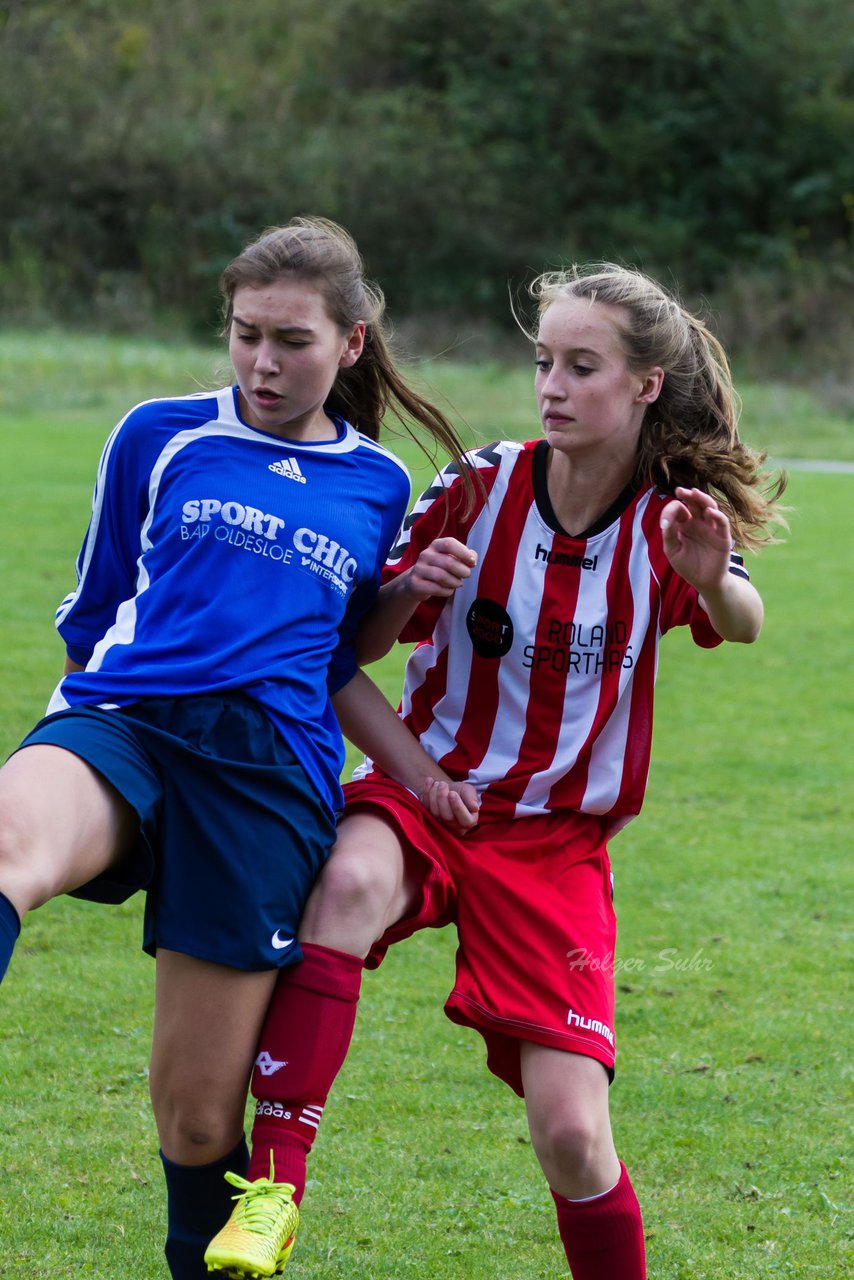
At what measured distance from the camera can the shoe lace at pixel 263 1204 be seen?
2473 mm

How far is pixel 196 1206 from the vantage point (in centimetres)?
288

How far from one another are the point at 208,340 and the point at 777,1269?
28111mm

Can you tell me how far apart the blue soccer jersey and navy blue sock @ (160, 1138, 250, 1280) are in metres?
0.71

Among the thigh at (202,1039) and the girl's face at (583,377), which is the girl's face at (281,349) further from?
the thigh at (202,1039)

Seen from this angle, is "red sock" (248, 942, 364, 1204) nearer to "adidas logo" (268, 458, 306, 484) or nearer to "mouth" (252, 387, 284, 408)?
"adidas logo" (268, 458, 306, 484)

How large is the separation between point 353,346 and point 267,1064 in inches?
55.2

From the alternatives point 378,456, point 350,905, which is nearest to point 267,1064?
point 350,905

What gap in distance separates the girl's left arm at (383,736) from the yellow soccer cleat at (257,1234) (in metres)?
0.85

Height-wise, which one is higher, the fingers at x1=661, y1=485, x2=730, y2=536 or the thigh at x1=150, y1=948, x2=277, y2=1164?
the fingers at x1=661, y1=485, x2=730, y2=536

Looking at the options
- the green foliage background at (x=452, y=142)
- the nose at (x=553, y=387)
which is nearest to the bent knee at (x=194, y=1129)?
the nose at (x=553, y=387)

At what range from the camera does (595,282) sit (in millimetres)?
3203

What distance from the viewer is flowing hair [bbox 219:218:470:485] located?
2.97m

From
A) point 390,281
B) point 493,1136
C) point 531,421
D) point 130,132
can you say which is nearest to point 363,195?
point 390,281

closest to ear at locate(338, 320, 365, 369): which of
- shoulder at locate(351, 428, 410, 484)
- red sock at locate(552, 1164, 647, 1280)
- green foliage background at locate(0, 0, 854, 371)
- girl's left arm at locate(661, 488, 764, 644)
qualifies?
shoulder at locate(351, 428, 410, 484)
